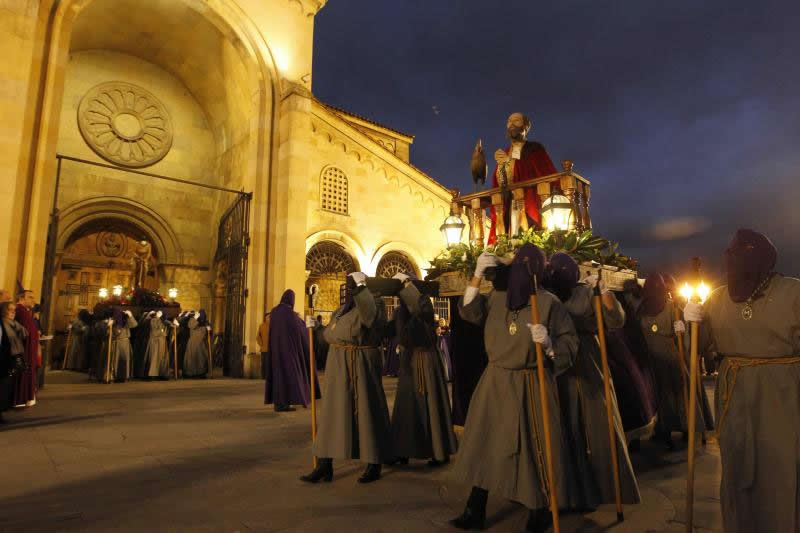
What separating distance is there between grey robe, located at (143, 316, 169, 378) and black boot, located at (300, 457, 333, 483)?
9798 mm

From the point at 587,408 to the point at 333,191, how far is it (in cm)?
1386

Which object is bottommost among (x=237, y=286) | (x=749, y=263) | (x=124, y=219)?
(x=749, y=263)

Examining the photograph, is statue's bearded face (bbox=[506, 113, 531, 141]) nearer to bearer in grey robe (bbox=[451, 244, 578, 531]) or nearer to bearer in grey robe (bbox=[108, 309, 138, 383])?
bearer in grey robe (bbox=[451, 244, 578, 531])

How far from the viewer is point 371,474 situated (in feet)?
13.7

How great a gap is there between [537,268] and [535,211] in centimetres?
246

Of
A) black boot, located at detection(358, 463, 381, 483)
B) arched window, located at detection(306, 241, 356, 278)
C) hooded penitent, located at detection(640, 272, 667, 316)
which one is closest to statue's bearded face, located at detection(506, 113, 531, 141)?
hooded penitent, located at detection(640, 272, 667, 316)

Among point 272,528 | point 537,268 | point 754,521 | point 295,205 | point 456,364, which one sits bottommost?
point 272,528

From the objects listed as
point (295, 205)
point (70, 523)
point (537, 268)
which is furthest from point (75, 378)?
point (537, 268)

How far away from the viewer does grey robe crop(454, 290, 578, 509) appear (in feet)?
9.87

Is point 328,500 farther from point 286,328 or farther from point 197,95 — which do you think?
point 197,95

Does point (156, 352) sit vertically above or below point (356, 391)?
above

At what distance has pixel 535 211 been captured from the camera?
5.50 metres

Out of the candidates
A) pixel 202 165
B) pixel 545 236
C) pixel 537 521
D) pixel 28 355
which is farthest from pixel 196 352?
pixel 537 521

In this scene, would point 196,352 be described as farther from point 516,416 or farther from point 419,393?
point 516,416
